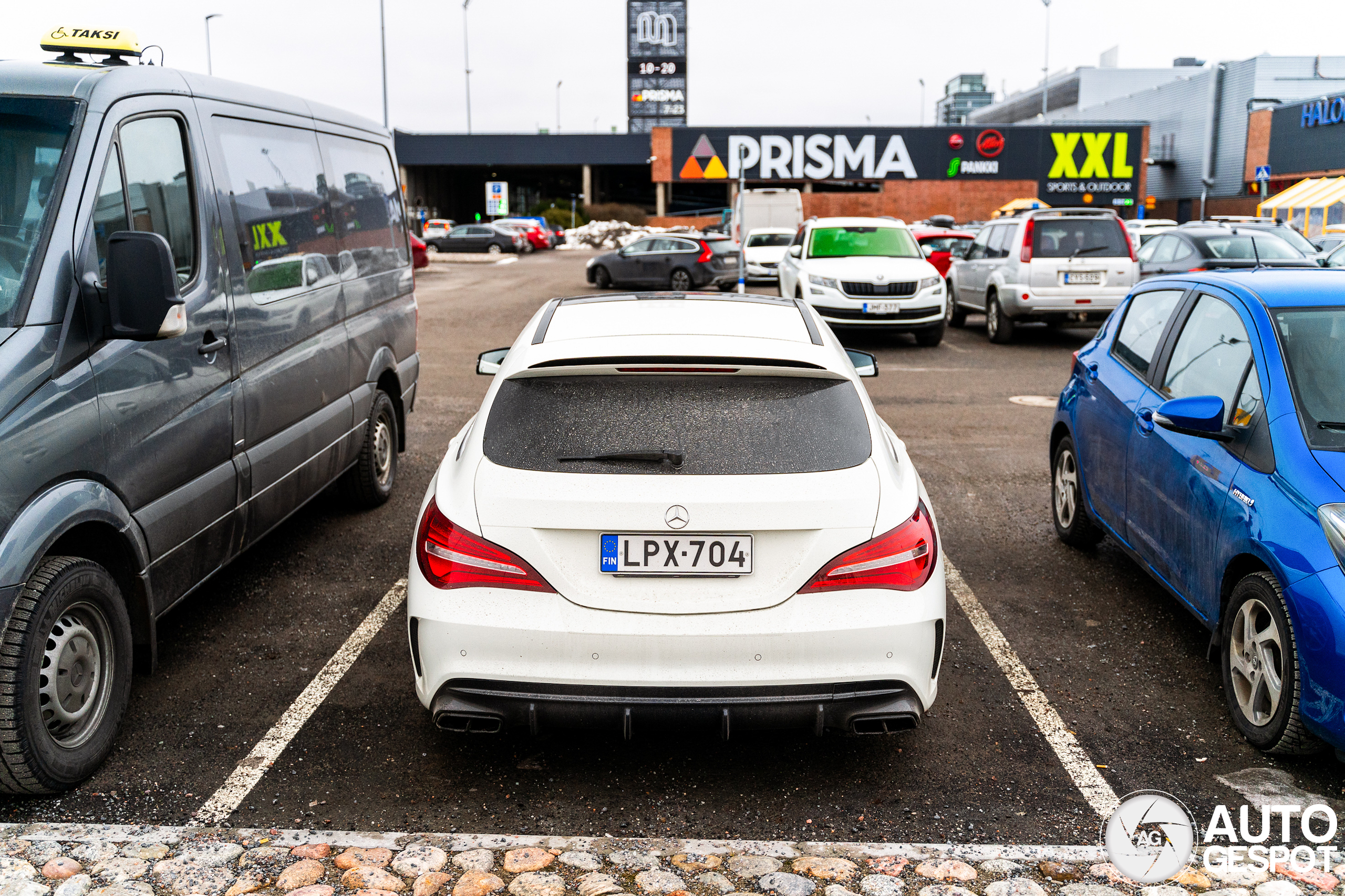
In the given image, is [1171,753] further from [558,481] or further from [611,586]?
[558,481]

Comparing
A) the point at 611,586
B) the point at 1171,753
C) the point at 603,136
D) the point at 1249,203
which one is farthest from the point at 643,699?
the point at 603,136

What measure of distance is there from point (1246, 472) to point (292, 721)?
361cm

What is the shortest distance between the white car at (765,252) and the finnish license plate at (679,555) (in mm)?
22821

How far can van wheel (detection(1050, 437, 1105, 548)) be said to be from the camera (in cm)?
614

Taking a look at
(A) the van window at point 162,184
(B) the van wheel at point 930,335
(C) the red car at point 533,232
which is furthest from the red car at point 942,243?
(C) the red car at point 533,232

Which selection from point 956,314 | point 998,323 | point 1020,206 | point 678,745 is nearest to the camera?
point 678,745

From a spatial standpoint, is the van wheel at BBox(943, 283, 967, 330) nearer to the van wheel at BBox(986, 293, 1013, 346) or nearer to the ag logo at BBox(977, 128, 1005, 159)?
the van wheel at BBox(986, 293, 1013, 346)

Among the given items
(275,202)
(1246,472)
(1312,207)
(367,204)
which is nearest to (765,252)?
(1312,207)

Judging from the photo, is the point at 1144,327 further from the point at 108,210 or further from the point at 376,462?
the point at 108,210

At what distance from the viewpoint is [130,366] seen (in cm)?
392

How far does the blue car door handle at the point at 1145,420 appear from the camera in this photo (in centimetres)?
499

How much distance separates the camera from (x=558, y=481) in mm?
3412

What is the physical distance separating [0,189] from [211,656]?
2.08 meters

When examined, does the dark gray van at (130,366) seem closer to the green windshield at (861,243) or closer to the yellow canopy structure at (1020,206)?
the green windshield at (861,243)
